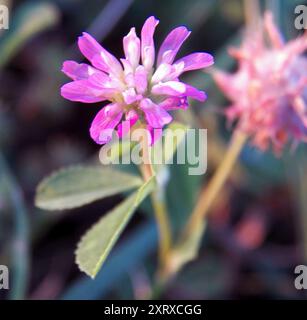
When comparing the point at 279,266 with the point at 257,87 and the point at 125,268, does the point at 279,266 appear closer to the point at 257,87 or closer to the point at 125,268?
the point at 125,268

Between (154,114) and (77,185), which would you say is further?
(77,185)

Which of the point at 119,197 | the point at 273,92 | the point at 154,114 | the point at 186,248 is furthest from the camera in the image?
the point at 119,197

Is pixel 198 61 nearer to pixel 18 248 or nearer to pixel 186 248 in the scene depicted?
pixel 186 248

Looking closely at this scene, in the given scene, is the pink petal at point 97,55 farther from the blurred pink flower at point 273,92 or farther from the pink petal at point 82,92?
the blurred pink flower at point 273,92

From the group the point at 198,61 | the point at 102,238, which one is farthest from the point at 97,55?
the point at 102,238

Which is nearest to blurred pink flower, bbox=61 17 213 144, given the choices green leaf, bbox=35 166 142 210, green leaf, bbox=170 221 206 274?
green leaf, bbox=35 166 142 210

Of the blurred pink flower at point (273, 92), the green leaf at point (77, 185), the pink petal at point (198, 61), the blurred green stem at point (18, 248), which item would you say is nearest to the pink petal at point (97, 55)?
the pink petal at point (198, 61)

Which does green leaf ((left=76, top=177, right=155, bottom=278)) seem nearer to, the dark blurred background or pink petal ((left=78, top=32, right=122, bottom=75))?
pink petal ((left=78, top=32, right=122, bottom=75))
